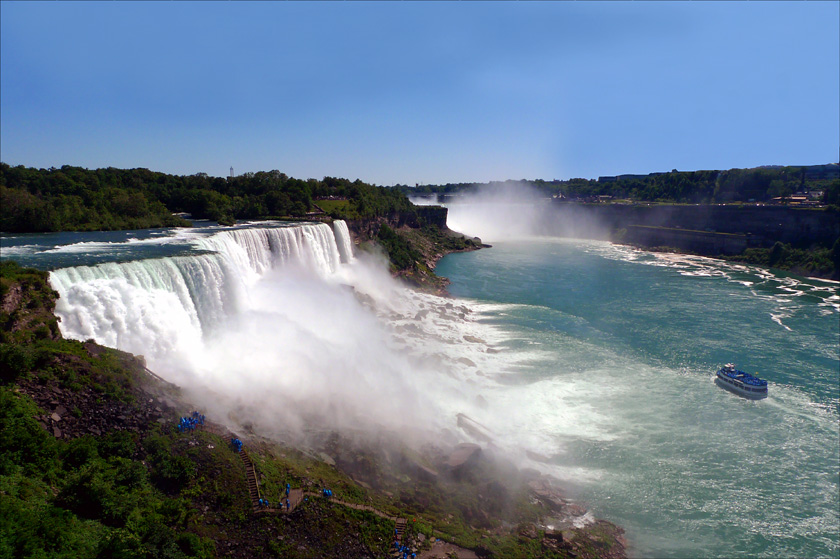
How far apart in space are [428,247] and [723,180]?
63.0 metres

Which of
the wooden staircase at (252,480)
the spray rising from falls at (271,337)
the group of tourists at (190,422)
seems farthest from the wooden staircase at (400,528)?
the group of tourists at (190,422)

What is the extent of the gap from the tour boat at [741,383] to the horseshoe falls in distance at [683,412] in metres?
0.41

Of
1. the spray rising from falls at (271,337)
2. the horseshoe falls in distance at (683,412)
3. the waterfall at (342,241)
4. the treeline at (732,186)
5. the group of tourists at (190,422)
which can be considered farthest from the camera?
the treeline at (732,186)

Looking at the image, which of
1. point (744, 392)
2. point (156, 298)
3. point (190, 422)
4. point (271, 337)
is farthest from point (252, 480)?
point (744, 392)

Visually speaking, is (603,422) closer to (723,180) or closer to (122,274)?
(122,274)

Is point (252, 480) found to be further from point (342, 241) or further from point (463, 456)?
point (342, 241)

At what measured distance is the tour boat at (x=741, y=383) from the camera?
1972cm

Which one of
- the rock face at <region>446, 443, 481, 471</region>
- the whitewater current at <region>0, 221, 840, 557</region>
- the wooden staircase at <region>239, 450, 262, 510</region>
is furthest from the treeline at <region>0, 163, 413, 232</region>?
the rock face at <region>446, 443, 481, 471</region>

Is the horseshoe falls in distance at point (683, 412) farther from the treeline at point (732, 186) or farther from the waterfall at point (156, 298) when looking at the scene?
the treeline at point (732, 186)

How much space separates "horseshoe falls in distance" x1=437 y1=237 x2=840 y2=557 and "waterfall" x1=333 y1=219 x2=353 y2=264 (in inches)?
409

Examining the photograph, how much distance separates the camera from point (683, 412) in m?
18.6

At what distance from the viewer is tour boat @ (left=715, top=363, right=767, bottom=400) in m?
19.7

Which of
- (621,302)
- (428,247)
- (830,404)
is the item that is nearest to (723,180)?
(428,247)

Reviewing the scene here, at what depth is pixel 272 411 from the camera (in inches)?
563
